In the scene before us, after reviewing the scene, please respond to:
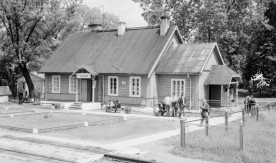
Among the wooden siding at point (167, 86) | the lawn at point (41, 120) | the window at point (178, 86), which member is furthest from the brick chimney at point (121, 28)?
→ the lawn at point (41, 120)

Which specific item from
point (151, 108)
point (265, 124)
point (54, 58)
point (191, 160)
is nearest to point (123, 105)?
point (151, 108)

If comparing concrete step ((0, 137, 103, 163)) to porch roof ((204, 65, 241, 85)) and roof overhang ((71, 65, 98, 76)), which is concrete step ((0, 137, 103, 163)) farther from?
porch roof ((204, 65, 241, 85))

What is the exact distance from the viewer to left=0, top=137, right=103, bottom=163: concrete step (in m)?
14.2

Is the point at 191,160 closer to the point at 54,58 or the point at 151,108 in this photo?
the point at 151,108

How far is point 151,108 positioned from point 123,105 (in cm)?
306

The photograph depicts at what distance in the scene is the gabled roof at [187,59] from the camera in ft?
105

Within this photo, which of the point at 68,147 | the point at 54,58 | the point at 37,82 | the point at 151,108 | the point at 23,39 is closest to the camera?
the point at 68,147

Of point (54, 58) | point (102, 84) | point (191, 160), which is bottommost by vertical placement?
point (191, 160)

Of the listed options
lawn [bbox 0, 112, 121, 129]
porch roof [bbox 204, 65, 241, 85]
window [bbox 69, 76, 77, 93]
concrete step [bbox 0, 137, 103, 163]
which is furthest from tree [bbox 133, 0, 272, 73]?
concrete step [bbox 0, 137, 103, 163]

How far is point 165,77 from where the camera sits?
33594 millimetres

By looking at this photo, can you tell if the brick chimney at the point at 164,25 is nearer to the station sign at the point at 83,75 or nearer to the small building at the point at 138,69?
the small building at the point at 138,69

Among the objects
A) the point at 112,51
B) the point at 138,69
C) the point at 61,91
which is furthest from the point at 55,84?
the point at 138,69

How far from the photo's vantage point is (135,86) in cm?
3388

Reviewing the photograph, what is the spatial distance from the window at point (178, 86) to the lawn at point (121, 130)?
679cm
